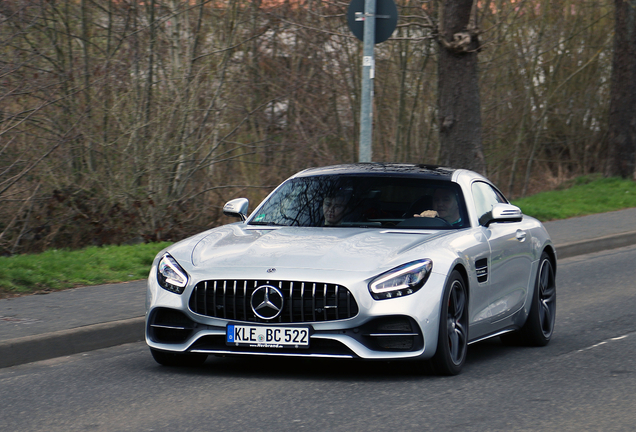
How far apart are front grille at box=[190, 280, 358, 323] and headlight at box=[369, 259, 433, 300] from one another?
0.17m

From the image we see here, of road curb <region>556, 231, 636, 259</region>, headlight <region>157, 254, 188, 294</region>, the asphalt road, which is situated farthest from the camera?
road curb <region>556, 231, 636, 259</region>

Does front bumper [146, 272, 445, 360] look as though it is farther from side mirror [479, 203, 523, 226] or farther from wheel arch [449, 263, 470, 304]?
side mirror [479, 203, 523, 226]

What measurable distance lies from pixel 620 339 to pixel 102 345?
4.21 metres

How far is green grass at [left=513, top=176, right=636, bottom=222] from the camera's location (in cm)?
1880

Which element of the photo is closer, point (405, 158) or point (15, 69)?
point (15, 69)

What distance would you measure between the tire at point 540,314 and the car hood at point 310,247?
4.87 ft

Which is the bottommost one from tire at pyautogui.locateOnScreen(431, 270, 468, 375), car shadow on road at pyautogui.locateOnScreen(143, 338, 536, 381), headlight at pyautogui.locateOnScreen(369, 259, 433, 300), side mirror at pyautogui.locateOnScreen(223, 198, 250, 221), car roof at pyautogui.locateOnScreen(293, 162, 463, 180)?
car shadow on road at pyautogui.locateOnScreen(143, 338, 536, 381)

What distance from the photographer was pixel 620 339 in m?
7.91

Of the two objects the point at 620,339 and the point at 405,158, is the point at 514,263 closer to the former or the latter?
the point at 620,339

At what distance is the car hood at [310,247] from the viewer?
603 cm

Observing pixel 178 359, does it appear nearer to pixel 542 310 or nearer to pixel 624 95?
pixel 542 310

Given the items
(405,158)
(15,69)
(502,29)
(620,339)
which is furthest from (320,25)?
(620,339)

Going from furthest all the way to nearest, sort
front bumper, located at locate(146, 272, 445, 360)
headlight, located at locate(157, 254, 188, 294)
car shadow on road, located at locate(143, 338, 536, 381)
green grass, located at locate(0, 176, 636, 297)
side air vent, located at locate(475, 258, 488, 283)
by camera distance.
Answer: green grass, located at locate(0, 176, 636, 297) < side air vent, located at locate(475, 258, 488, 283) < car shadow on road, located at locate(143, 338, 536, 381) < headlight, located at locate(157, 254, 188, 294) < front bumper, located at locate(146, 272, 445, 360)

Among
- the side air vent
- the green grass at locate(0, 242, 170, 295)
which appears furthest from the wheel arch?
the green grass at locate(0, 242, 170, 295)
